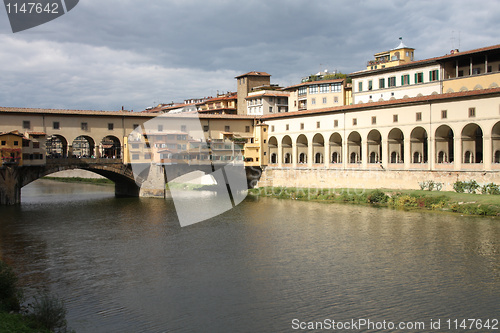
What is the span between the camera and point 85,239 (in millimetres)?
27703

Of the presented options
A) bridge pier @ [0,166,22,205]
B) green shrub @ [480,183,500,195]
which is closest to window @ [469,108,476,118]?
green shrub @ [480,183,500,195]

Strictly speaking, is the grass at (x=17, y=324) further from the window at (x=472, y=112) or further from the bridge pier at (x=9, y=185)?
the window at (x=472, y=112)

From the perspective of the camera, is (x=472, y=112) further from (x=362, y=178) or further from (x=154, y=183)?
(x=154, y=183)

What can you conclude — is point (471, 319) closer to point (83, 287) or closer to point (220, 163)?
point (83, 287)

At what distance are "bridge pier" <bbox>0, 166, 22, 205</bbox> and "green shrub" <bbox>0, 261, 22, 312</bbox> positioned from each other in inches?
1219

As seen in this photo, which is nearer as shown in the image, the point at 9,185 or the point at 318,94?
the point at 9,185

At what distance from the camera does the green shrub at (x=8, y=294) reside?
14578mm

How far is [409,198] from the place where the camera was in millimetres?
38844

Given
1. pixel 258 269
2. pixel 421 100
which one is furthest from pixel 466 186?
pixel 258 269

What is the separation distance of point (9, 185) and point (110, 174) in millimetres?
12324

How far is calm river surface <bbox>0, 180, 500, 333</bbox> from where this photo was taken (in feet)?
51.3

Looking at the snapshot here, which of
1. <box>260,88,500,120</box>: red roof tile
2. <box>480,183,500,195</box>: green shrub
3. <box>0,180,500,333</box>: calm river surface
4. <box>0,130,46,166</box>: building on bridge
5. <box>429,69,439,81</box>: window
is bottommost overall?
<box>0,180,500,333</box>: calm river surface

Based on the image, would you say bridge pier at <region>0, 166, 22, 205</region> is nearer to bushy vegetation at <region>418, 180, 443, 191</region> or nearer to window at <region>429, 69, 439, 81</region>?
bushy vegetation at <region>418, 180, 443, 191</region>

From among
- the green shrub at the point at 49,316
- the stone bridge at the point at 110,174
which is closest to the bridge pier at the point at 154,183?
the stone bridge at the point at 110,174
